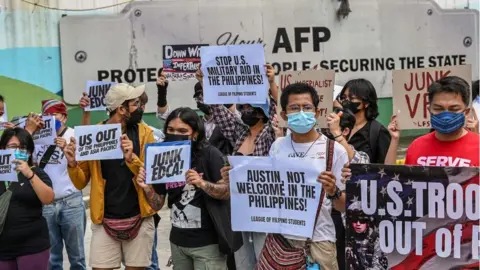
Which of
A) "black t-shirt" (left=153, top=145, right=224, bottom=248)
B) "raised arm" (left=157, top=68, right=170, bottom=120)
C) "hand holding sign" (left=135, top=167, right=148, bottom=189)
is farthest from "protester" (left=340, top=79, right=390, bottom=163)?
"raised arm" (left=157, top=68, right=170, bottom=120)

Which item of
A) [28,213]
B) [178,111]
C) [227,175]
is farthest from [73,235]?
[227,175]

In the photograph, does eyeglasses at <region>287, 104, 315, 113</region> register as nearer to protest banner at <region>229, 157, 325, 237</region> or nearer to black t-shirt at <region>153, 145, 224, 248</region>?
protest banner at <region>229, 157, 325, 237</region>

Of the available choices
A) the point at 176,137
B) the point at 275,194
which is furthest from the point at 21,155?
the point at 275,194

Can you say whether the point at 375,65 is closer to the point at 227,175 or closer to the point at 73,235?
the point at 73,235

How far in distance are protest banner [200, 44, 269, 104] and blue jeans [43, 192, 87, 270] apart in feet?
6.14

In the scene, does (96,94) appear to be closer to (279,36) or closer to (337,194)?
(337,194)

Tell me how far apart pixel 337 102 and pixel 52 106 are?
2.83 m

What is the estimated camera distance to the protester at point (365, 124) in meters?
4.82

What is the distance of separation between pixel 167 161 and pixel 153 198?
48 centimetres

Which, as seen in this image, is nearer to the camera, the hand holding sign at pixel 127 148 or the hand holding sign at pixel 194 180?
the hand holding sign at pixel 194 180

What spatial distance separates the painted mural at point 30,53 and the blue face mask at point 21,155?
4.54 m

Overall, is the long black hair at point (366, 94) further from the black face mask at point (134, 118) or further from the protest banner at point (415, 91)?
the black face mask at point (134, 118)

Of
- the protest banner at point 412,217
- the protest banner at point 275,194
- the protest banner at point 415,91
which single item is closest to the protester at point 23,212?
the protest banner at point 275,194

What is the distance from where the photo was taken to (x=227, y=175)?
4078mm
